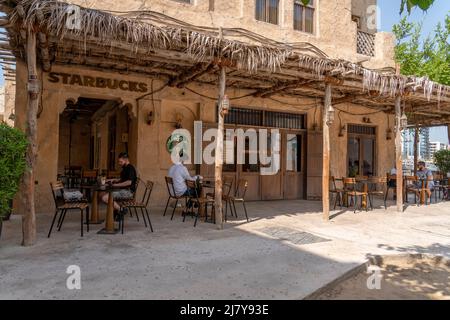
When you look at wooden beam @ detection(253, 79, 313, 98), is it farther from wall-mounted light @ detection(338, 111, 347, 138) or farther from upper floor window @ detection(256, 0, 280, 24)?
wall-mounted light @ detection(338, 111, 347, 138)

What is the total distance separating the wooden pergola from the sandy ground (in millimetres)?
2742

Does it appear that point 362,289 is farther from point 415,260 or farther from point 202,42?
point 202,42

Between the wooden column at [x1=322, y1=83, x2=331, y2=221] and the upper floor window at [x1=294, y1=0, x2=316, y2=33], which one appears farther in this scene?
the upper floor window at [x1=294, y1=0, x2=316, y2=33]

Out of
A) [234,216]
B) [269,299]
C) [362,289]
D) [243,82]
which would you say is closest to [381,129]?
[243,82]

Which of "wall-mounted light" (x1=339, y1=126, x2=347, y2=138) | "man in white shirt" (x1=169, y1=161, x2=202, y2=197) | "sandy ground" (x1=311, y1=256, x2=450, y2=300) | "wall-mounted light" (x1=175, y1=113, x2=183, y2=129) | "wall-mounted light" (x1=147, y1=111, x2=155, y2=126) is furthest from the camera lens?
"wall-mounted light" (x1=339, y1=126, x2=347, y2=138)

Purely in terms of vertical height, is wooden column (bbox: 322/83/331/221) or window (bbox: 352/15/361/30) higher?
window (bbox: 352/15/361/30)

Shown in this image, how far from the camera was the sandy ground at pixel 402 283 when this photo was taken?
12.8ft

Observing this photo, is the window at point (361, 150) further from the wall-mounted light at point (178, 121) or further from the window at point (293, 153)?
the wall-mounted light at point (178, 121)

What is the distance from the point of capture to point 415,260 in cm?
518

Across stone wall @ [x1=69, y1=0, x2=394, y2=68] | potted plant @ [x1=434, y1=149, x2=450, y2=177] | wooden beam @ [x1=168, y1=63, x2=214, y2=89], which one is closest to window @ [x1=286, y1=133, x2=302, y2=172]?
stone wall @ [x1=69, y1=0, x2=394, y2=68]

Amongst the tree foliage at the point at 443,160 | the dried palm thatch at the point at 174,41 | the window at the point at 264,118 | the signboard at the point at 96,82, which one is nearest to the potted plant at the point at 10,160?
the dried palm thatch at the point at 174,41

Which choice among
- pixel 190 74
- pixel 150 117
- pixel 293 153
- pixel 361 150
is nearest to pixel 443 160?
pixel 361 150

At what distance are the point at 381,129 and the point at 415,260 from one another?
898 cm

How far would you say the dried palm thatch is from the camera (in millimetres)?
5102
